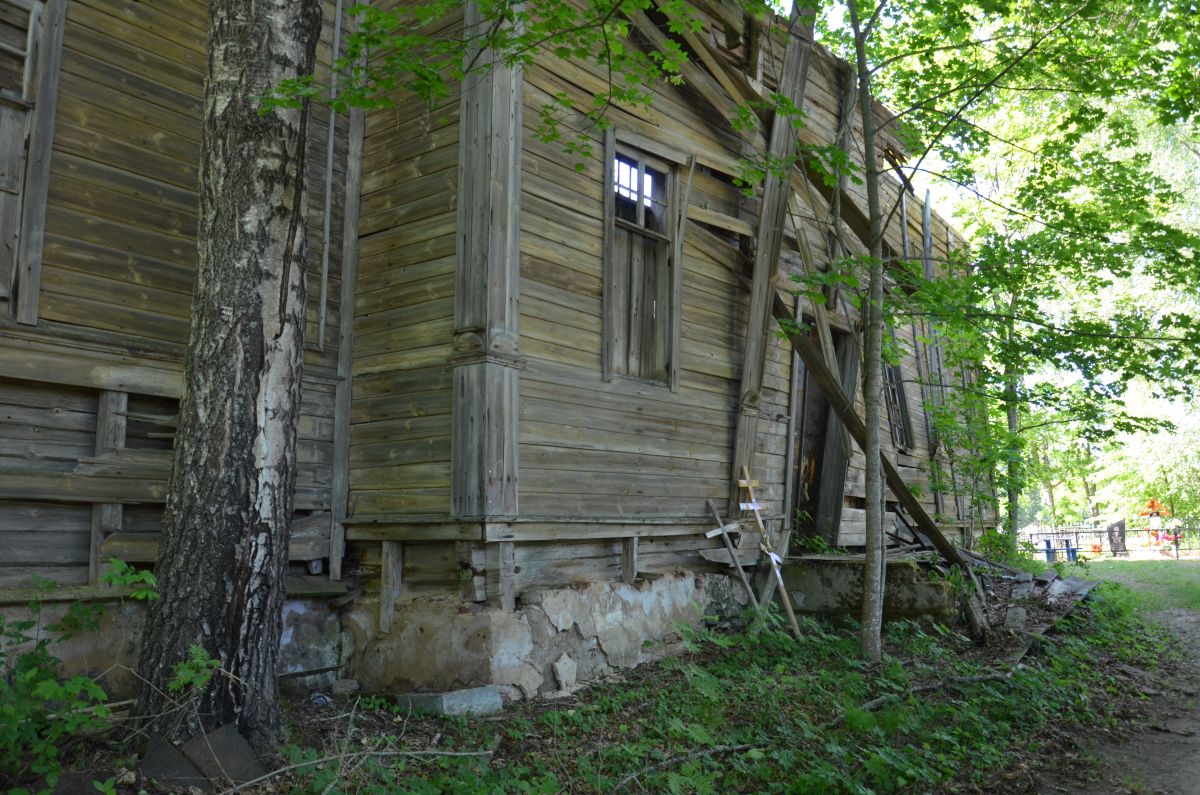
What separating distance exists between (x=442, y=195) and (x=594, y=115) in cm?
158

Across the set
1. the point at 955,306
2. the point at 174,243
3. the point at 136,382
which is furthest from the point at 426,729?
the point at 955,306

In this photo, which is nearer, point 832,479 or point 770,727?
point 770,727

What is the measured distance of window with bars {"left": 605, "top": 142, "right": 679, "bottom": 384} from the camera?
7.96 meters

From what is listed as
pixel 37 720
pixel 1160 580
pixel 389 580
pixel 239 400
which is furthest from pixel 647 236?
pixel 1160 580

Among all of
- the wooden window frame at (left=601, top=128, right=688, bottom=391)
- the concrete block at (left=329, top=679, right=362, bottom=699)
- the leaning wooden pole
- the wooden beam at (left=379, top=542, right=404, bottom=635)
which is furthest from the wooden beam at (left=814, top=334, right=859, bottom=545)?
the concrete block at (left=329, top=679, right=362, bottom=699)

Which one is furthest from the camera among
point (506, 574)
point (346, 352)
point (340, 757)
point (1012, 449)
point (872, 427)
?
point (1012, 449)

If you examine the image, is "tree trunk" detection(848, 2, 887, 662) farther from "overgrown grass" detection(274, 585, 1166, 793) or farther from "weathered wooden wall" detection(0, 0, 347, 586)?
"weathered wooden wall" detection(0, 0, 347, 586)

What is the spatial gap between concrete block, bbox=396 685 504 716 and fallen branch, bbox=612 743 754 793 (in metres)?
1.46

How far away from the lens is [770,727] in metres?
5.66

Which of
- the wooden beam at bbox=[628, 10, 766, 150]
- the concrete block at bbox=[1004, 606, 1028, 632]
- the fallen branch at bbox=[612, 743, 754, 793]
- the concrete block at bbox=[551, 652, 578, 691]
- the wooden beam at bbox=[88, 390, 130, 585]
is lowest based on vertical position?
the fallen branch at bbox=[612, 743, 754, 793]

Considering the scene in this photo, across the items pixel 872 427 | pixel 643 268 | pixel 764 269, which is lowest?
pixel 872 427

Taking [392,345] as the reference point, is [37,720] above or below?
below

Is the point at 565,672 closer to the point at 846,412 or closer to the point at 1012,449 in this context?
the point at 846,412

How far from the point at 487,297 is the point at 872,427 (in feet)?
12.0
